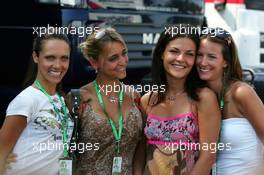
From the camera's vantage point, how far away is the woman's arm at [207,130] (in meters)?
2.10

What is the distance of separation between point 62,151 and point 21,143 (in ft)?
0.63

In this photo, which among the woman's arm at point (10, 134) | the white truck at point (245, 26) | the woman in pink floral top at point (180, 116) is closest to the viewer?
the woman's arm at point (10, 134)

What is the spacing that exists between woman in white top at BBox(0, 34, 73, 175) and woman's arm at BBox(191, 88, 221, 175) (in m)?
0.59

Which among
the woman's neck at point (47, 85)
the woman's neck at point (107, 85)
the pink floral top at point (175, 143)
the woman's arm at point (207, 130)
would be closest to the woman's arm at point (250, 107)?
the woman's arm at point (207, 130)

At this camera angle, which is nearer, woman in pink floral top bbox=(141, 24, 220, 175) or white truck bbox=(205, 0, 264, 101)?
woman in pink floral top bbox=(141, 24, 220, 175)

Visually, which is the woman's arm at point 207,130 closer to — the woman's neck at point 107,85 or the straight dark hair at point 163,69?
the straight dark hair at point 163,69

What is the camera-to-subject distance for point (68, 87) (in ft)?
12.0

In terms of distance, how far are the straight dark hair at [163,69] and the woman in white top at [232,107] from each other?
4 cm

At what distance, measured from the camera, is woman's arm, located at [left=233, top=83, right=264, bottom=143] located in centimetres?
210

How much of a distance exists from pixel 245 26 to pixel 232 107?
2.66 meters

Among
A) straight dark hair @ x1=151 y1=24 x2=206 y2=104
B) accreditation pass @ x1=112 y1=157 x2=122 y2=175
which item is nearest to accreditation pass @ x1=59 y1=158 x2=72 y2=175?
accreditation pass @ x1=112 y1=157 x2=122 y2=175

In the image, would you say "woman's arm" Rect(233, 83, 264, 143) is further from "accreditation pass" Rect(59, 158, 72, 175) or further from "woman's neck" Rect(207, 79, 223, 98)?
"accreditation pass" Rect(59, 158, 72, 175)

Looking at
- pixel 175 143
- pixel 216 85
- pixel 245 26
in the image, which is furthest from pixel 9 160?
pixel 245 26

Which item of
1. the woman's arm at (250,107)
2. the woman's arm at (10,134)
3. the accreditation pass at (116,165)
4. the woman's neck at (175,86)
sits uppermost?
the woman's neck at (175,86)
